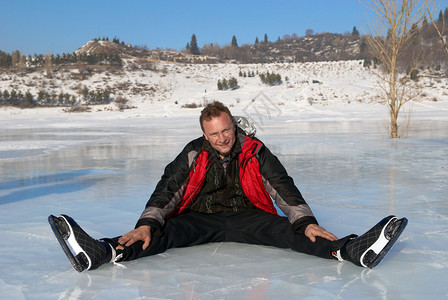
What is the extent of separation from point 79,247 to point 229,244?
0.97m

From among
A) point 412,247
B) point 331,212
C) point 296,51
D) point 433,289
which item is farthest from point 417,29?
point 296,51

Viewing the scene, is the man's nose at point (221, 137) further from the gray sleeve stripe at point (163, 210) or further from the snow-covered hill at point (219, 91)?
the snow-covered hill at point (219, 91)

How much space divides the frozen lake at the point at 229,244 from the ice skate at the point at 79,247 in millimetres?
72

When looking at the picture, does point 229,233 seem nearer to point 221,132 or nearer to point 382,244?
point 221,132

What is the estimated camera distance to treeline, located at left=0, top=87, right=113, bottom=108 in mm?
32281

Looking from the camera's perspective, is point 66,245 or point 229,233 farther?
point 229,233

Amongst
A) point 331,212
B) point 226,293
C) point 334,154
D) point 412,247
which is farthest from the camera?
point 334,154

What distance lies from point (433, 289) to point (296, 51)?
105 meters

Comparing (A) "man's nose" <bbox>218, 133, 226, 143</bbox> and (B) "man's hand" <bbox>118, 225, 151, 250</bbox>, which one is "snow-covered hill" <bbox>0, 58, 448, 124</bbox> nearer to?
(A) "man's nose" <bbox>218, 133, 226, 143</bbox>

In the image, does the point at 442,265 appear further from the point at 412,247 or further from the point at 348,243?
the point at 348,243

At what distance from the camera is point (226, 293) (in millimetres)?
2004

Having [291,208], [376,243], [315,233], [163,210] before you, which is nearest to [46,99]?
[163,210]

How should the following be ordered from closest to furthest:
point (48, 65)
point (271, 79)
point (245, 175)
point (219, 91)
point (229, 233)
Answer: point (245, 175) → point (229, 233) → point (219, 91) → point (271, 79) → point (48, 65)

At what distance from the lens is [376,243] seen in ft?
7.15
